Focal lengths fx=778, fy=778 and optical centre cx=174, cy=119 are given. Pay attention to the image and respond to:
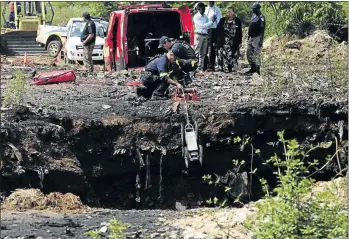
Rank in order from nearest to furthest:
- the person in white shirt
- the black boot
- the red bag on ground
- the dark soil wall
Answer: the dark soil wall < the red bag on ground < the person in white shirt < the black boot

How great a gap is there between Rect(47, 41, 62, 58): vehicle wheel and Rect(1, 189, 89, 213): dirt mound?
1502 cm

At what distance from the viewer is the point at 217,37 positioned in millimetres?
14680

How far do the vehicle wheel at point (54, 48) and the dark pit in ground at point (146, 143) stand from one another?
1296 cm

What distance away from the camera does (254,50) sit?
14344 millimetres

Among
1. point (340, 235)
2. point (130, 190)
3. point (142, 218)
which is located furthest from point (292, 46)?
point (340, 235)

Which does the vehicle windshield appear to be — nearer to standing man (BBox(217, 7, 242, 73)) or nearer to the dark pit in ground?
standing man (BBox(217, 7, 242, 73))

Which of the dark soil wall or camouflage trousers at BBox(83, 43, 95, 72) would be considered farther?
camouflage trousers at BBox(83, 43, 95, 72)

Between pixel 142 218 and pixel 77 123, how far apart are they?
2056 millimetres

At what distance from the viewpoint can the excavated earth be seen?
10.1 m

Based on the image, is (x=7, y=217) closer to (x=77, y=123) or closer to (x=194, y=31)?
(x=77, y=123)

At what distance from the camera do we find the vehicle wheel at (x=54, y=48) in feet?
79.8

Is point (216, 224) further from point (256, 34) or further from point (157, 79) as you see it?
point (256, 34)

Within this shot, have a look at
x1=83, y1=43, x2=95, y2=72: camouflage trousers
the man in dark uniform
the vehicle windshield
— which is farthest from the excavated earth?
the vehicle windshield

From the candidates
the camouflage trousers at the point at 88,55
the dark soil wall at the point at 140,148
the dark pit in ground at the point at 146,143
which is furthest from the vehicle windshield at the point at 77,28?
the dark soil wall at the point at 140,148
